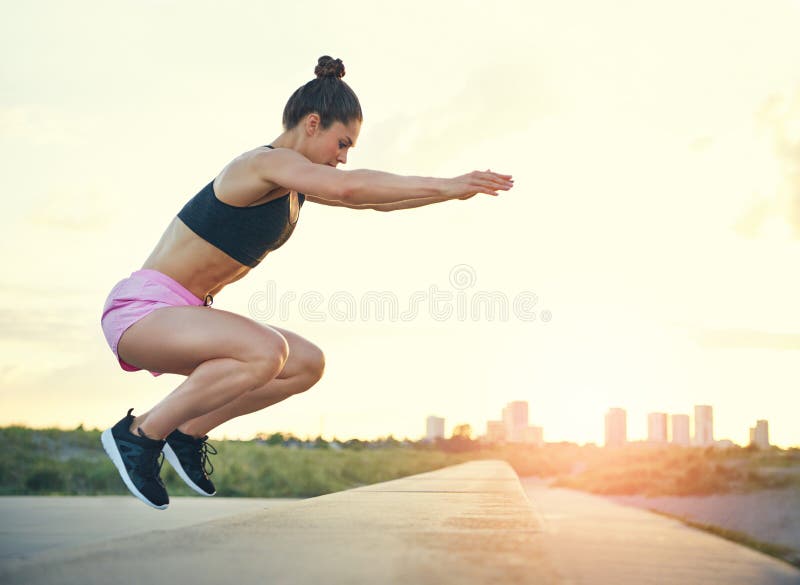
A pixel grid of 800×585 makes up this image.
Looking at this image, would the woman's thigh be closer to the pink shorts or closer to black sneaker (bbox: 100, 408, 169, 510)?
the pink shorts

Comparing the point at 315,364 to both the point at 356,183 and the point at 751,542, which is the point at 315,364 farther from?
the point at 751,542

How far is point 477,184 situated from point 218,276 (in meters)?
1.11

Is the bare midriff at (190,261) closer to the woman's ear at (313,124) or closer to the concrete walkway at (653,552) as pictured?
the woman's ear at (313,124)

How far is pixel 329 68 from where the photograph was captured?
10.5 ft

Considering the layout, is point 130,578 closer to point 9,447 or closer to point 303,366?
point 303,366

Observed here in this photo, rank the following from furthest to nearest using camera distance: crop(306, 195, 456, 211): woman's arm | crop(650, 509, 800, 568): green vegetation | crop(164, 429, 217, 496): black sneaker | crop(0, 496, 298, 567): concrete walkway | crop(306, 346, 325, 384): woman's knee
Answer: crop(650, 509, 800, 568): green vegetation
crop(0, 496, 298, 567): concrete walkway
crop(306, 346, 325, 384): woman's knee
crop(164, 429, 217, 496): black sneaker
crop(306, 195, 456, 211): woman's arm

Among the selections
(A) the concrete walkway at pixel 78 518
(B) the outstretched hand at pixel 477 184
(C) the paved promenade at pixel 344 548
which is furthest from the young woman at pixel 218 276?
(A) the concrete walkway at pixel 78 518

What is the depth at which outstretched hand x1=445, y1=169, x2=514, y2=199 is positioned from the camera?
8.74 feet

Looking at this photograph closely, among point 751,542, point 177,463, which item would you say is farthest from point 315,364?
point 751,542

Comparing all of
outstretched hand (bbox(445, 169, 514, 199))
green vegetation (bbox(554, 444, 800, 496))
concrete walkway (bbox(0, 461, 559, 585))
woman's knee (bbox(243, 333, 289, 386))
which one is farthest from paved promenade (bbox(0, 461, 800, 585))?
green vegetation (bbox(554, 444, 800, 496))

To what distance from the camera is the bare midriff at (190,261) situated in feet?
10.2

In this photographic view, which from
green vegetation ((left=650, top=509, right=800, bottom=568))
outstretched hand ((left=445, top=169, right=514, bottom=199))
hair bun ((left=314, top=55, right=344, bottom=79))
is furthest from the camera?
green vegetation ((left=650, top=509, right=800, bottom=568))

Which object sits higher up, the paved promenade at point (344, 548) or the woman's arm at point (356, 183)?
the woman's arm at point (356, 183)

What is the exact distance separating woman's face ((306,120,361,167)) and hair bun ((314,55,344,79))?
0.79ft
